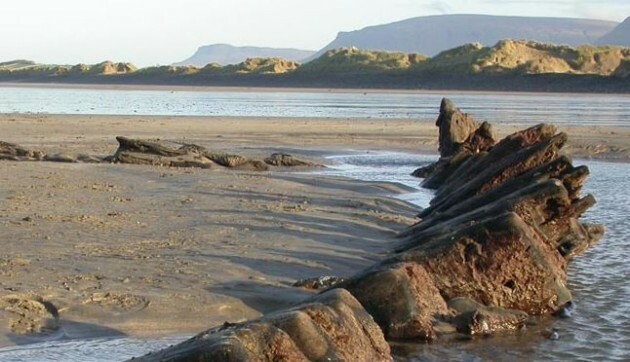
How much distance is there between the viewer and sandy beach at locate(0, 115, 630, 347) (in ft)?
26.1

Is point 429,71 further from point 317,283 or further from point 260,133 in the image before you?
point 317,283

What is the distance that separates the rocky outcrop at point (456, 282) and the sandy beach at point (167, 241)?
713mm

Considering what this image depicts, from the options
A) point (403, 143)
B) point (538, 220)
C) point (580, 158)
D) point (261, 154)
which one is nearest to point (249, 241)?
point (538, 220)

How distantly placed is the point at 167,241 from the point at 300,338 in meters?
5.29

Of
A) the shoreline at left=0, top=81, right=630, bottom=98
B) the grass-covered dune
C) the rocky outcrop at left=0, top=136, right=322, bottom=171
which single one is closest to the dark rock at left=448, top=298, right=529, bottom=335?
the rocky outcrop at left=0, top=136, right=322, bottom=171

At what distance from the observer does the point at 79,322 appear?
7664 millimetres

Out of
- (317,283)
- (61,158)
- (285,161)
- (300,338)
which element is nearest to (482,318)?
(317,283)

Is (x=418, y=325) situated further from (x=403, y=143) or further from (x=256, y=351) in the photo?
(x=403, y=143)

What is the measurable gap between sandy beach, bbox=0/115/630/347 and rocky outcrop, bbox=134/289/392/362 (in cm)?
173

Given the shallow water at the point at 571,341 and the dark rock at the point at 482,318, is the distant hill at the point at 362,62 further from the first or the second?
the dark rock at the point at 482,318

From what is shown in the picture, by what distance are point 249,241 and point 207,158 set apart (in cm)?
863

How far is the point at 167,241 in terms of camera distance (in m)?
10.8

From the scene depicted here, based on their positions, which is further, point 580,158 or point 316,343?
point 580,158

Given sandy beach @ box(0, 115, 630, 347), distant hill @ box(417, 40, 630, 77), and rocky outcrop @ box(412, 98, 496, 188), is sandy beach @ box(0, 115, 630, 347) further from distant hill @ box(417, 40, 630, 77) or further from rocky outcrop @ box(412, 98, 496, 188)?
distant hill @ box(417, 40, 630, 77)
